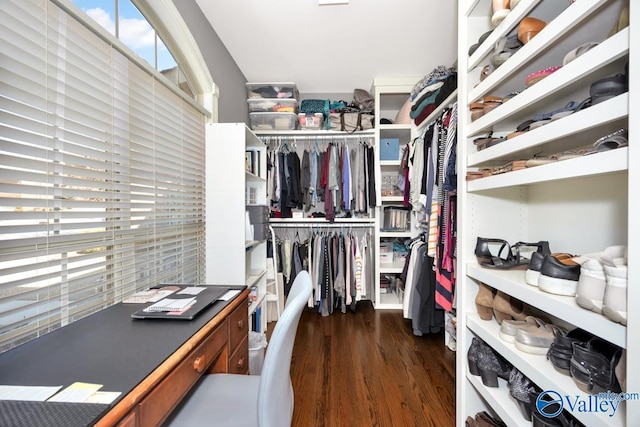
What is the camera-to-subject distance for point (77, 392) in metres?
0.53

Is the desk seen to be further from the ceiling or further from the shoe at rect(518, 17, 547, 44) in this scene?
the ceiling

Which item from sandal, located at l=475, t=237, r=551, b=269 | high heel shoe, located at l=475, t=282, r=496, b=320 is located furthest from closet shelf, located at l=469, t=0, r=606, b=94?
high heel shoe, located at l=475, t=282, r=496, b=320

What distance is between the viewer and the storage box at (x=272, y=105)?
2.67 meters

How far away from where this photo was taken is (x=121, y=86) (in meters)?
1.13

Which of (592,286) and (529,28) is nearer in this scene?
(592,286)

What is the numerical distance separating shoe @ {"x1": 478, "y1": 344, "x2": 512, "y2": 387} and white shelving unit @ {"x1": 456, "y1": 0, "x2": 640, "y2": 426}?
0.03 metres

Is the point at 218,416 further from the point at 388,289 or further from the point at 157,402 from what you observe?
the point at 388,289

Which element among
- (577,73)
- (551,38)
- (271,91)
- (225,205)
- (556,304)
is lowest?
(556,304)

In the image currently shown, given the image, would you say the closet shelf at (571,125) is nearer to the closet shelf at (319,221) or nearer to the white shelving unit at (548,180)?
the white shelving unit at (548,180)

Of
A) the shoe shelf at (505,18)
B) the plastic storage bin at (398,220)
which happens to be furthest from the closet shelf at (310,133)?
the shoe shelf at (505,18)

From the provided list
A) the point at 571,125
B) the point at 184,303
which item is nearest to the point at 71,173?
the point at 184,303

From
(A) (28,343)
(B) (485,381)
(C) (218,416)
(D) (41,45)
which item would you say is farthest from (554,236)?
(D) (41,45)

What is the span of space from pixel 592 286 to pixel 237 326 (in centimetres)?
127

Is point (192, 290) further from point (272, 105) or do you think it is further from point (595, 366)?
point (272, 105)
